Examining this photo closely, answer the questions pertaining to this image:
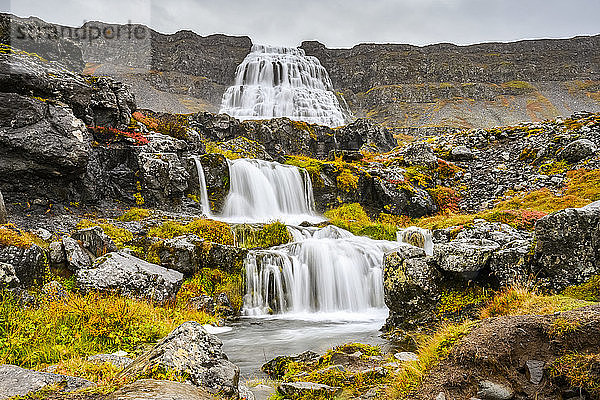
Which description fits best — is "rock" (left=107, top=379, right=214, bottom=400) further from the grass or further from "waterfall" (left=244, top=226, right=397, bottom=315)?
"waterfall" (left=244, top=226, right=397, bottom=315)

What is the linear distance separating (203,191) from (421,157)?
17.2 metres

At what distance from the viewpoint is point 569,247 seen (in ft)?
23.2

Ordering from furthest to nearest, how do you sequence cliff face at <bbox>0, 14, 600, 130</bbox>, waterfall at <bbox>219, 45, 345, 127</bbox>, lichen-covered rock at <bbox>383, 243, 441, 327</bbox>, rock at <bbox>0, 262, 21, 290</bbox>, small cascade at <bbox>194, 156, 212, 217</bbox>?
1. cliff face at <bbox>0, 14, 600, 130</bbox>
2. waterfall at <bbox>219, 45, 345, 127</bbox>
3. small cascade at <bbox>194, 156, 212, 217</bbox>
4. lichen-covered rock at <bbox>383, 243, 441, 327</bbox>
5. rock at <bbox>0, 262, 21, 290</bbox>

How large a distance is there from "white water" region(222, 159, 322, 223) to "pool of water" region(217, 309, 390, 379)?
9.04 meters

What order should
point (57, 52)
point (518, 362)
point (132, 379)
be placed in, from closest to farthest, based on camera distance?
point (132, 379), point (518, 362), point (57, 52)

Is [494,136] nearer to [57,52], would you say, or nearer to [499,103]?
[499,103]

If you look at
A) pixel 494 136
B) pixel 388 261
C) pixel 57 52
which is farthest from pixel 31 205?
pixel 57 52

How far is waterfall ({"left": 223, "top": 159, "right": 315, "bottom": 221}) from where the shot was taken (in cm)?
2020

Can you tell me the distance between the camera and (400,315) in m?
8.32

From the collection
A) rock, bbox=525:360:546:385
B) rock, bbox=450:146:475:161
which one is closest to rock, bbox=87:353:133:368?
rock, bbox=525:360:546:385

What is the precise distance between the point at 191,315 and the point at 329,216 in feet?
43.1

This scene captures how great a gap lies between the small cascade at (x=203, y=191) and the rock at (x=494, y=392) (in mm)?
16821

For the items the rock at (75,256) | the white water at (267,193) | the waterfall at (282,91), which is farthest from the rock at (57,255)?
the waterfall at (282,91)

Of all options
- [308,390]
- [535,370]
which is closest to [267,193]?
[308,390]
